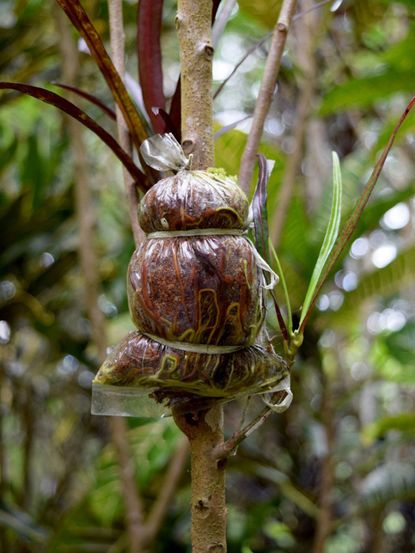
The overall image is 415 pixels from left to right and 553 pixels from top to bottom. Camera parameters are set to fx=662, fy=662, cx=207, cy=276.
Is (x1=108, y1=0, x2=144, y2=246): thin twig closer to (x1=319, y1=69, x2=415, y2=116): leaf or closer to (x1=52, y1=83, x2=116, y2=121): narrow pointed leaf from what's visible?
(x1=52, y1=83, x2=116, y2=121): narrow pointed leaf

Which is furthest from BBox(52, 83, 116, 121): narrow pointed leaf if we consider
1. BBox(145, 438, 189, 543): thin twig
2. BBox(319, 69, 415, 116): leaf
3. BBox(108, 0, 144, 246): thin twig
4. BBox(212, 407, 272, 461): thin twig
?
BBox(319, 69, 415, 116): leaf

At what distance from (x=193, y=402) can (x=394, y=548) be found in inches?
95.0

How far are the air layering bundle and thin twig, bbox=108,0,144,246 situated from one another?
0.12 m

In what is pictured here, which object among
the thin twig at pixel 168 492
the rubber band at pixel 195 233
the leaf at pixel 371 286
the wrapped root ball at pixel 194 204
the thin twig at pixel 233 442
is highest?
the wrapped root ball at pixel 194 204

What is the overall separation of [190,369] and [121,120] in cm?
32

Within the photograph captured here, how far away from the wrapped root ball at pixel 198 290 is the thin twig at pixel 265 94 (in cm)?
16

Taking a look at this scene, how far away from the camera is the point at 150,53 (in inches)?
25.6

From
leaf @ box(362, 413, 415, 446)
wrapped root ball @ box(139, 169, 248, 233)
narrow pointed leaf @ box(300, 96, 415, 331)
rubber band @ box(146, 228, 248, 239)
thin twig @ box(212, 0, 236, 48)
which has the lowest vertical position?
leaf @ box(362, 413, 415, 446)

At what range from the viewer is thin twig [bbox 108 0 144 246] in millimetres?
641

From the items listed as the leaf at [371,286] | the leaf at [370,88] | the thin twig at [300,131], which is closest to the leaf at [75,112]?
the thin twig at [300,131]

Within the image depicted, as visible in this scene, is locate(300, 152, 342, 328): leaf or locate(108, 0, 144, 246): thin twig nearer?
locate(300, 152, 342, 328): leaf

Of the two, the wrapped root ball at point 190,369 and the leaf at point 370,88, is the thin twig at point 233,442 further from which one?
the leaf at point 370,88

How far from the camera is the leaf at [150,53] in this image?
2.13ft

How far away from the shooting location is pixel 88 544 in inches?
68.0
